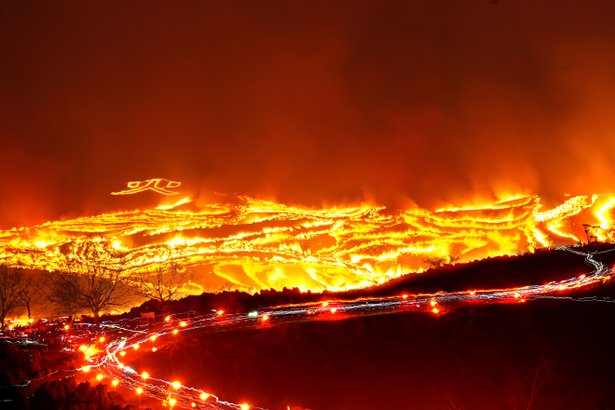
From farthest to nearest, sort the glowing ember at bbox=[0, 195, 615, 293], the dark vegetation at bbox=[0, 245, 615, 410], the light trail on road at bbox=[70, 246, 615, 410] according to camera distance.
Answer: the glowing ember at bbox=[0, 195, 615, 293] → the light trail on road at bbox=[70, 246, 615, 410] → the dark vegetation at bbox=[0, 245, 615, 410]

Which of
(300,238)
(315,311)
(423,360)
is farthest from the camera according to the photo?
(300,238)

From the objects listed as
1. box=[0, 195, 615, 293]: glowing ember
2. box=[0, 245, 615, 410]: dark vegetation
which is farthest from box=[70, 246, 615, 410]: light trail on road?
box=[0, 195, 615, 293]: glowing ember

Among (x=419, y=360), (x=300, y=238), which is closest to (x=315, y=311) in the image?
(x=419, y=360)

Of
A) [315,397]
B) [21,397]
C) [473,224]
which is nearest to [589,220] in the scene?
[473,224]

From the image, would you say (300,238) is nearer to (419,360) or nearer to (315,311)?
(315,311)

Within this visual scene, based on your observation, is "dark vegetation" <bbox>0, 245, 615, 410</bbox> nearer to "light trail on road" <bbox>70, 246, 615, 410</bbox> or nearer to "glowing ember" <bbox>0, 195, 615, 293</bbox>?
"light trail on road" <bbox>70, 246, 615, 410</bbox>

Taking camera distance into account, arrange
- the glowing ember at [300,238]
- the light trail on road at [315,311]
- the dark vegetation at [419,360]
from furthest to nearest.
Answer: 1. the glowing ember at [300,238]
2. the light trail on road at [315,311]
3. the dark vegetation at [419,360]

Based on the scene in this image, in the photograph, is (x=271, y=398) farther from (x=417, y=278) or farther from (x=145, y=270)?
(x=145, y=270)

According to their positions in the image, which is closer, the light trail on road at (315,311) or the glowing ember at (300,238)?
the light trail on road at (315,311)

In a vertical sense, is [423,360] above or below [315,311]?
below

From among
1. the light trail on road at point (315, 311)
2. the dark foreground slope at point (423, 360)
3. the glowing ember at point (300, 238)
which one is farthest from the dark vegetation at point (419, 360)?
the glowing ember at point (300, 238)

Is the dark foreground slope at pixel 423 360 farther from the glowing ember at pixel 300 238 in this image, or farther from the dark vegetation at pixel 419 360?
the glowing ember at pixel 300 238

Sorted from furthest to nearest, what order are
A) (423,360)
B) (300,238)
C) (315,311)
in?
(300,238), (315,311), (423,360)
